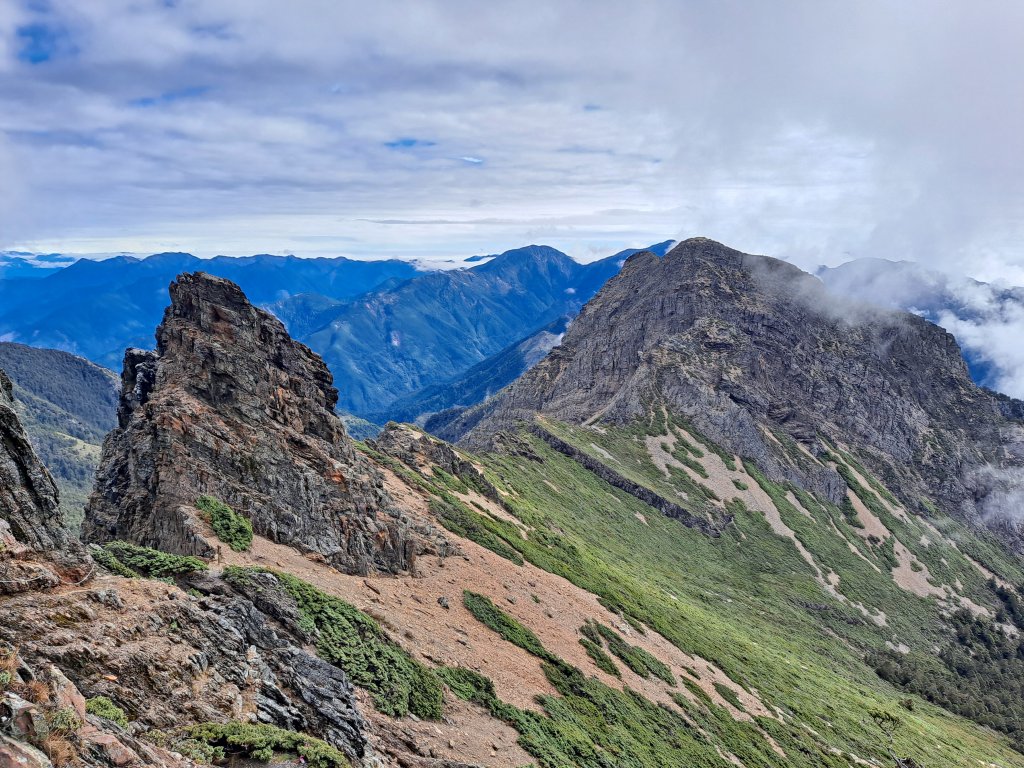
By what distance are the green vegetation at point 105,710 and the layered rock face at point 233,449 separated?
17717 mm

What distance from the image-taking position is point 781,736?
60.1 metres

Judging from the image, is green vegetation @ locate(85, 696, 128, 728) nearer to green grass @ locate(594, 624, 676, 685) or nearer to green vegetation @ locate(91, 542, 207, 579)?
green vegetation @ locate(91, 542, 207, 579)

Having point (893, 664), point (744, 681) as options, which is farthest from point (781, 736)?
point (893, 664)

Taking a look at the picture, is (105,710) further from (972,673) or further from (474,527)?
(972,673)

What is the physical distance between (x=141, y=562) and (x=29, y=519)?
6376 millimetres

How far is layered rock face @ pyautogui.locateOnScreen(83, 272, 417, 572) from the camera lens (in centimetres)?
4175

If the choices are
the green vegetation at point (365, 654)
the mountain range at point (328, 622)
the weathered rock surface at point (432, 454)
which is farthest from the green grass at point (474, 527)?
the green vegetation at point (365, 654)

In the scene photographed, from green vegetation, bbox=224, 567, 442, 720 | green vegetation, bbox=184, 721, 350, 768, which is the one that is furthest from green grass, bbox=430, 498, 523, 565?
green vegetation, bbox=184, 721, 350, 768

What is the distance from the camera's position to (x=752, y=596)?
14600 cm

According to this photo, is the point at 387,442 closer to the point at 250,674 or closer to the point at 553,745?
the point at 553,745

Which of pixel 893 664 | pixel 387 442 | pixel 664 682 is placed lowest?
pixel 893 664

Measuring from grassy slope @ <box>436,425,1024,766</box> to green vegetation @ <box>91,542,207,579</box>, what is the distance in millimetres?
43841

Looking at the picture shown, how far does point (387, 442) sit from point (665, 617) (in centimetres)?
4451

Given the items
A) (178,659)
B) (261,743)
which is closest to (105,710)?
(178,659)
